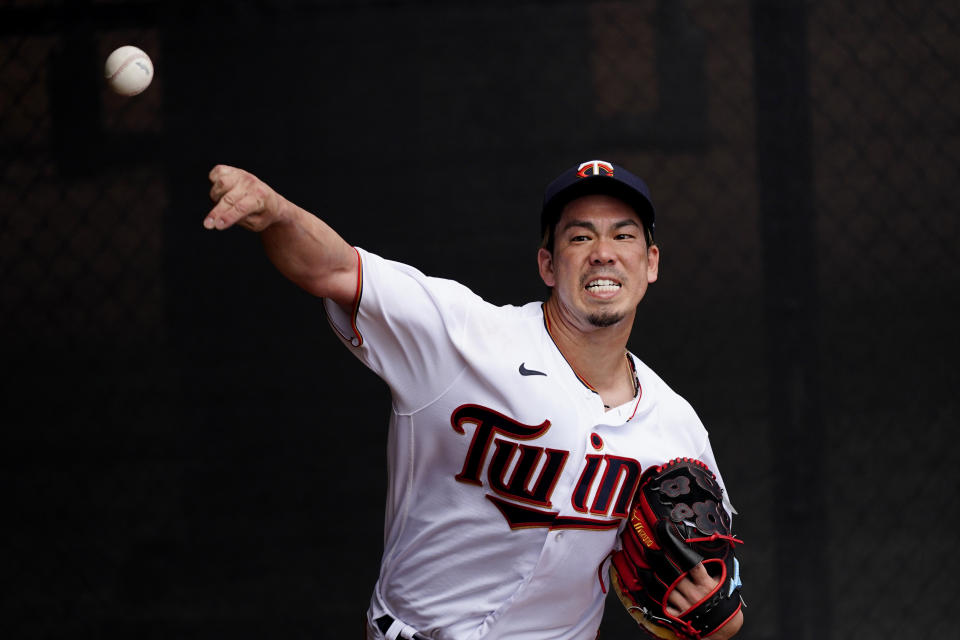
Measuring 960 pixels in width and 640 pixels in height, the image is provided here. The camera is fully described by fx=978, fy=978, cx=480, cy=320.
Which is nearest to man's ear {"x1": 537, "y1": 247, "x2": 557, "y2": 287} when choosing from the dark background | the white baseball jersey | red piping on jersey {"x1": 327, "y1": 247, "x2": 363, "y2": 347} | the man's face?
the man's face

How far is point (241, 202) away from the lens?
64.5 inches

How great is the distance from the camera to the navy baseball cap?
2.15 m

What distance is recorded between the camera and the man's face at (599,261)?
6.91 ft

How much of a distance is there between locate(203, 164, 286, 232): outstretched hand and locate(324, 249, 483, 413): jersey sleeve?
24cm

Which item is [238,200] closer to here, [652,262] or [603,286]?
[603,286]

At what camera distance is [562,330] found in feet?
7.15

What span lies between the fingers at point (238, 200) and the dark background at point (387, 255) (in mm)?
1509

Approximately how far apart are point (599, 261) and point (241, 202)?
0.82 m

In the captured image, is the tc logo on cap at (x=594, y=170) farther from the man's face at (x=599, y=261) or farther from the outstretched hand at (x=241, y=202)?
the outstretched hand at (x=241, y=202)

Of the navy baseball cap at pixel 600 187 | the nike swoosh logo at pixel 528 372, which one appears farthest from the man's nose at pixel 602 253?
the nike swoosh logo at pixel 528 372

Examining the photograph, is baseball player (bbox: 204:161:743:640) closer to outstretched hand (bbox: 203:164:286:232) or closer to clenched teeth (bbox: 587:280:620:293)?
clenched teeth (bbox: 587:280:620:293)

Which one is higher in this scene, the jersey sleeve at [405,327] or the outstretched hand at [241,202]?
the outstretched hand at [241,202]

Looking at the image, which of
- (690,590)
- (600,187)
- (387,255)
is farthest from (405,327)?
(387,255)

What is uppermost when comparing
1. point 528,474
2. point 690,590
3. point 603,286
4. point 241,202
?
point 603,286
